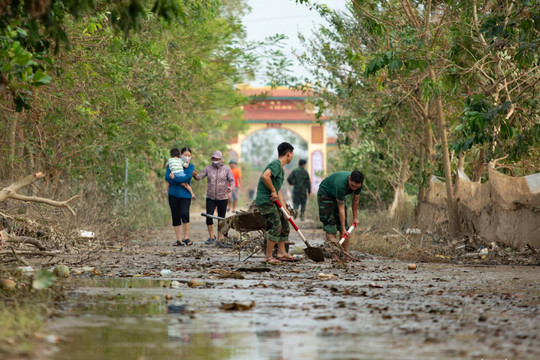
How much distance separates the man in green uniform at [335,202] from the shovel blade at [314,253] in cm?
40

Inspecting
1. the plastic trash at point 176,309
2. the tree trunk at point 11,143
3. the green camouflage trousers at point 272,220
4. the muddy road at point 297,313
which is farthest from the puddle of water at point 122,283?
the tree trunk at point 11,143

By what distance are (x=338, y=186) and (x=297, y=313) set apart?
18.8ft

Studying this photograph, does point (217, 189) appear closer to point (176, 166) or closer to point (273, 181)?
point (176, 166)

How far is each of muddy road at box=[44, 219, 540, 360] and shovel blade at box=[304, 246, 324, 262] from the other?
0.73 metres

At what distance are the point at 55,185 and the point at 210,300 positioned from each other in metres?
9.79

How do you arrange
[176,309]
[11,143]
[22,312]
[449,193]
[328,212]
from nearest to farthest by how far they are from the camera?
[22,312] → [176,309] → [328,212] → [11,143] → [449,193]

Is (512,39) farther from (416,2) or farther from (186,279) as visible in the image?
(186,279)

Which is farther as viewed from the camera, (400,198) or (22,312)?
(400,198)

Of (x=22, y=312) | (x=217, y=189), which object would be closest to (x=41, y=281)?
(x=22, y=312)

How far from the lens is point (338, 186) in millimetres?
12742

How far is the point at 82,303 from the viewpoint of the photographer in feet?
24.7

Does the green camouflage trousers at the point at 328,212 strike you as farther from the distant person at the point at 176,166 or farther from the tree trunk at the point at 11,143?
the tree trunk at the point at 11,143

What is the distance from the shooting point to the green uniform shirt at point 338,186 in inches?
500

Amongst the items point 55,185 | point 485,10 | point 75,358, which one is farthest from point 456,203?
point 75,358
